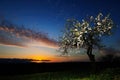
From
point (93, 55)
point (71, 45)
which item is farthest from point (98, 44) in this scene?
point (71, 45)

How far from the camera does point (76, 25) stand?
177 feet

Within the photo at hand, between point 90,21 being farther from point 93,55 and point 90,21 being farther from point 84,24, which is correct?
point 93,55

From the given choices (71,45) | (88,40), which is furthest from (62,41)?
(88,40)

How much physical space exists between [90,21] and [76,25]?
127 inches

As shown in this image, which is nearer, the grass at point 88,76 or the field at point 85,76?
the grass at point 88,76

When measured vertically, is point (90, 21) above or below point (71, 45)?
above

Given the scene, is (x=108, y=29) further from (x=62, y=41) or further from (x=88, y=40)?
(x=62, y=41)

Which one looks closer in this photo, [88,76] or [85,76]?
[88,76]

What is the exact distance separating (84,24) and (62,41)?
21.9ft


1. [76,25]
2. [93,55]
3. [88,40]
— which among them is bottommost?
[93,55]

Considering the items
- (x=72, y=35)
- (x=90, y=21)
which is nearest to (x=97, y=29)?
(x=90, y=21)

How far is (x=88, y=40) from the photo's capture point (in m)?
53.5

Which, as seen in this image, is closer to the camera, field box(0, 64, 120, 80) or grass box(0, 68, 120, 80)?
grass box(0, 68, 120, 80)

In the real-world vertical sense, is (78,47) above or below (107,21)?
below
